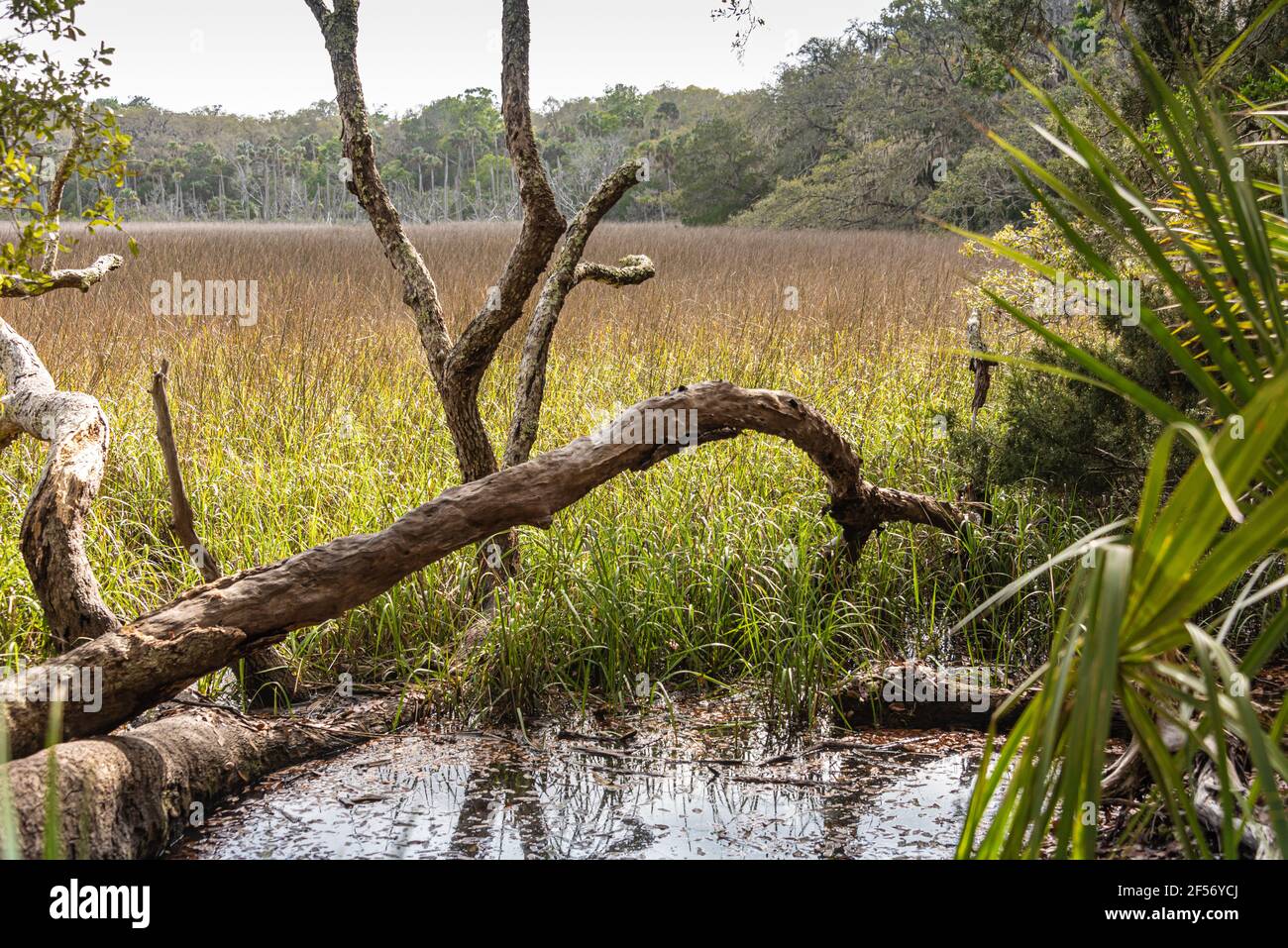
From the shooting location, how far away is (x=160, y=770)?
2.63 m

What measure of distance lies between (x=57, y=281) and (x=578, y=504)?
2.11 metres

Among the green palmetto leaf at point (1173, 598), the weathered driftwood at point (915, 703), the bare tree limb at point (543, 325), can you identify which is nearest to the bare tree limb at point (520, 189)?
the bare tree limb at point (543, 325)

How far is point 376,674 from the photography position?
148 inches

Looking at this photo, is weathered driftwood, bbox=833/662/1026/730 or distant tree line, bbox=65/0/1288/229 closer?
weathered driftwood, bbox=833/662/1026/730

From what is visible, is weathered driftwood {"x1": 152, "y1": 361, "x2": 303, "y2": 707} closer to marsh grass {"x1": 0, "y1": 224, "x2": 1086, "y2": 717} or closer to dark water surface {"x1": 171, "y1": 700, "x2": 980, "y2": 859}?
marsh grass {"x1": 0, "y1": 224, "x2": 1086, "y2": 717}

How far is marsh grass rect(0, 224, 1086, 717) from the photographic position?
12.2ft

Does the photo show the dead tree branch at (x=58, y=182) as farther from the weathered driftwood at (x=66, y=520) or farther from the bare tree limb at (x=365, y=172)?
the bare tree limb at (x=365, y=172)

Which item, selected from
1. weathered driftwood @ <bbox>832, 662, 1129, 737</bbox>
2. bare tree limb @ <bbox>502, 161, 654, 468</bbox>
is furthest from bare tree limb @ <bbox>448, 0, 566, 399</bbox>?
weathered driftwood @ <bbox>832, 662, 1129, 737</bbox>

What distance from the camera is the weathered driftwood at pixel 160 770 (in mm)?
2227

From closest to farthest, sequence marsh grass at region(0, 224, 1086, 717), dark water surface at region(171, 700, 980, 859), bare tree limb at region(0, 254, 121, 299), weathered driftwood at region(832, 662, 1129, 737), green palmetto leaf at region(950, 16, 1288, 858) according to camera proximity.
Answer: green palmetto leaf at region(950, 16, 1288, 858) < dark water surface at region(171, 700, 980, 859) < bare tree limb at region(0, 254, 121, 299) < weathered driftwood at region(832, 662, 1129, 737) < marsh grass at region(0, 224, 1086, 717)

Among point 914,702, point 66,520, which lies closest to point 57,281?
point 66,520

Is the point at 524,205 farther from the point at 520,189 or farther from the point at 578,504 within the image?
the point at 578,504

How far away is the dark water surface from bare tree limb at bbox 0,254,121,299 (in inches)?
66.4
